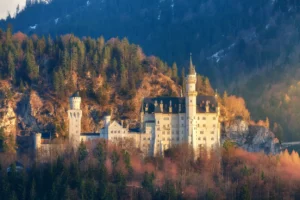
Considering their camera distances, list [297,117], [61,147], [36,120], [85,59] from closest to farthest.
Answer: [61,147], [36,120], [85,59], [297,117]

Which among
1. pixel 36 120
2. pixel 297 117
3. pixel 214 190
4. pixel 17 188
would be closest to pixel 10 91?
pixel 36 120

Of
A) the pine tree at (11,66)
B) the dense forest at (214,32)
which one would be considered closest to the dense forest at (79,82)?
the pine tree at (11,66)

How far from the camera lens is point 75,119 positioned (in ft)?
352

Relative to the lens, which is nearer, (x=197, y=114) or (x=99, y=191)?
(x=99, y=191)

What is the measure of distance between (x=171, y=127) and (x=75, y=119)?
10542mm

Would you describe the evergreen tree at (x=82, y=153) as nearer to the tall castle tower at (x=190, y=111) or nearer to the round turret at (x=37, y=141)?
the round turret at (x=37, y=141)

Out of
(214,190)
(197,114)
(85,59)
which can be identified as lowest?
(214,190)

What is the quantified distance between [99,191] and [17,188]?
26.8 feet

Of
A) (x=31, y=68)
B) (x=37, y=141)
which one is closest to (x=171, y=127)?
(x=37, y=141)

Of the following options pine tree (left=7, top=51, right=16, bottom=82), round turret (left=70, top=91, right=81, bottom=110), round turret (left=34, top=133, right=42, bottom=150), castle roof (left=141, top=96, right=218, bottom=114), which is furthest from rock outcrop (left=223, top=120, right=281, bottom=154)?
pine tree (left=7, top=51, right=16, bottom=82)

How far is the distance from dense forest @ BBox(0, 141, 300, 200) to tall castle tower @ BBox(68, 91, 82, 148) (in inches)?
104

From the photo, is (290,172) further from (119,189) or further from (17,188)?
(17,188)

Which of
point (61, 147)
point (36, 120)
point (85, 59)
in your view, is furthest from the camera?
point (85, 59)

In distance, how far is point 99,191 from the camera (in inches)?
3780
